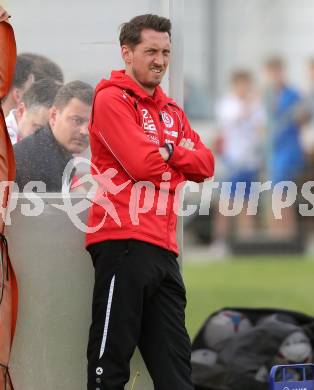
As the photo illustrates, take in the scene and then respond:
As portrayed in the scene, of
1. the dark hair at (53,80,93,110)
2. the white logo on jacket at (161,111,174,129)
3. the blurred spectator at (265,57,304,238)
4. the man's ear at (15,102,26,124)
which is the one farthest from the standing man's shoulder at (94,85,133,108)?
the blurred spectator at (265,57,304,238)

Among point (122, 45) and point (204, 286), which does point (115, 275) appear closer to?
point (122, 45)

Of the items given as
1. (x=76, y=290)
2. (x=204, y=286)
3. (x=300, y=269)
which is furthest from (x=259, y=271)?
(x=76, y=290)

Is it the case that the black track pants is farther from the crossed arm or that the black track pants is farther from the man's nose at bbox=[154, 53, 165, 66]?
the man's nose at bbox=[154, 53, 165, 66]

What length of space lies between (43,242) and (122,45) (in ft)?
3.26

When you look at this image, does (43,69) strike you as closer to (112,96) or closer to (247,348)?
(112,96)

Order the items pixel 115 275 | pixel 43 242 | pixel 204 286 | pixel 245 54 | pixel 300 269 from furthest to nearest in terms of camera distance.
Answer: pixel 245 54
pixel 300 269
pixel 204 286
pixel 43 242
pixel 115 275

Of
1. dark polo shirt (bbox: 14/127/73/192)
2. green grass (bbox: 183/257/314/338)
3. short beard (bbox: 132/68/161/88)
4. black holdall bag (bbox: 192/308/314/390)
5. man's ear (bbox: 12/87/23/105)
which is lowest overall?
green grass (bbox: 183/257/314/338)

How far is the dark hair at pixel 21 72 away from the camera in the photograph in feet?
17.1

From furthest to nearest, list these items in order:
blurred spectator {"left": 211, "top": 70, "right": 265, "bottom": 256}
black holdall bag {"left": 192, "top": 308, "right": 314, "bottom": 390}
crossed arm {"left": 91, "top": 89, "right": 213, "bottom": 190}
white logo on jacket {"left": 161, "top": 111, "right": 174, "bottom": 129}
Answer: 1. blurred spectator {"left": 211, "top": 70, "right": 265, "bottom": 256}
2. black holdall bag {"left": 192, "top": 308, "right": 314, "bottom": 390}
3. white logo on jacket {"left": 161, "top": 111, "right": 174, "bottom": 129}
4. crossed arm {"left": 91, "top": 89, "right": 213, "bottom": 190}

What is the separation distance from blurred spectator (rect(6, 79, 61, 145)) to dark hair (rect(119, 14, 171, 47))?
54 cm

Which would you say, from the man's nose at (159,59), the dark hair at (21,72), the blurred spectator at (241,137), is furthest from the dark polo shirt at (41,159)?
the blurred spectator at (241,137)

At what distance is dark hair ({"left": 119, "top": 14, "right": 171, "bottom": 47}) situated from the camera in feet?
15.9

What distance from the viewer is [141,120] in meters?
4.86

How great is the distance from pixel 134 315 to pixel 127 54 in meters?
1.14
